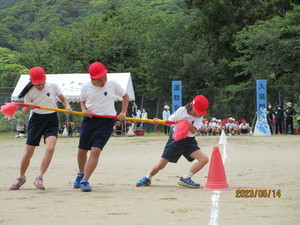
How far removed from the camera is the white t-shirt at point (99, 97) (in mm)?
8914

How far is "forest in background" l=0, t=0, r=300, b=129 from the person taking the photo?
36406 mm

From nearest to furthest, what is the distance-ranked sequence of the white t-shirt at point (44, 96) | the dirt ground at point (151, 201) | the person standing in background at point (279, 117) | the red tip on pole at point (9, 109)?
the dirt ground at point (151, 201), the white t-shirt at point (44, 96), the red tip on pole at point (9, 109), the person standing in background at point (279, 117)

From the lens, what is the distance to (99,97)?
8945mm

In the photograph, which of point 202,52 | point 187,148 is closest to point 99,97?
point 187,148

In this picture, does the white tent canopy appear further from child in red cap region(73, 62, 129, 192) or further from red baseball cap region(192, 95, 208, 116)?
red baseball cap region(192, 95, 208, 116)

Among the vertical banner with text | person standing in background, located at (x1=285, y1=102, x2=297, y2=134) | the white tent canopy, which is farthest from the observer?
person standing in background, located at (x1=285, y1=102, x2=297, y2=134)

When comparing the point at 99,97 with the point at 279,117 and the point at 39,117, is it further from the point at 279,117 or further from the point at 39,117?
the point at 279,117

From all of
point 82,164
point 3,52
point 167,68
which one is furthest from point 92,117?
point 3,52

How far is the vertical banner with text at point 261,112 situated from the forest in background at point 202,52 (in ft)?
7.30

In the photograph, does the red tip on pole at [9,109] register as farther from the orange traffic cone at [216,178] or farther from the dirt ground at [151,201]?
the orange traffic cone at [216,178]
